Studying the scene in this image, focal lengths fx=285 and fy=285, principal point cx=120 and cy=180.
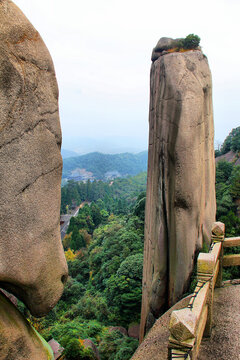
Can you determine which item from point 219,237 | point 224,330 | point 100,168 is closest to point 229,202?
point 219,237

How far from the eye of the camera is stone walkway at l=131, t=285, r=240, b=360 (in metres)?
4.40

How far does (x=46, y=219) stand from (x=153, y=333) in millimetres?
4590

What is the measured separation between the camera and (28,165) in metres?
2.70

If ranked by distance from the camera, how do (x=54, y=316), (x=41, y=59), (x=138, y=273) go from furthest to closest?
(x=54, y=316) → (x=138, y=273) → (x=41, y=59)

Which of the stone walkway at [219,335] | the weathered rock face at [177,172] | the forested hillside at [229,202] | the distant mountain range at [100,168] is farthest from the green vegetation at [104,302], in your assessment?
the distant mountain range at [100,168]

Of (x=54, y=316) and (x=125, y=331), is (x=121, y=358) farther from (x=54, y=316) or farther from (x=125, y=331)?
(x=54, y=316)

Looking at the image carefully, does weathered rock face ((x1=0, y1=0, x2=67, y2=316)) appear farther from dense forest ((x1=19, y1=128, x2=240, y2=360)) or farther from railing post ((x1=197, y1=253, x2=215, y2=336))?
dense forest ((x1=19, y1=128, x2=240, y2=360))

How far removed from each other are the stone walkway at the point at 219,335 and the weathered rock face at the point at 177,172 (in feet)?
3.20

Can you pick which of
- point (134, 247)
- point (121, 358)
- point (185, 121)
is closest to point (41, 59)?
point (185, 121)

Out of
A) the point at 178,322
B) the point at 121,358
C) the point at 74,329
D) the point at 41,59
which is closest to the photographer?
the point at 41,59

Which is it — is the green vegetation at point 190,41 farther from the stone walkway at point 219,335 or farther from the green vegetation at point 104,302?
the green vegetation at point 104,302

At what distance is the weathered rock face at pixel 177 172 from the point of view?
6.53 m

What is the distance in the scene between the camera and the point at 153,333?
6.13 meters

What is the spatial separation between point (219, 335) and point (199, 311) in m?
1.27
